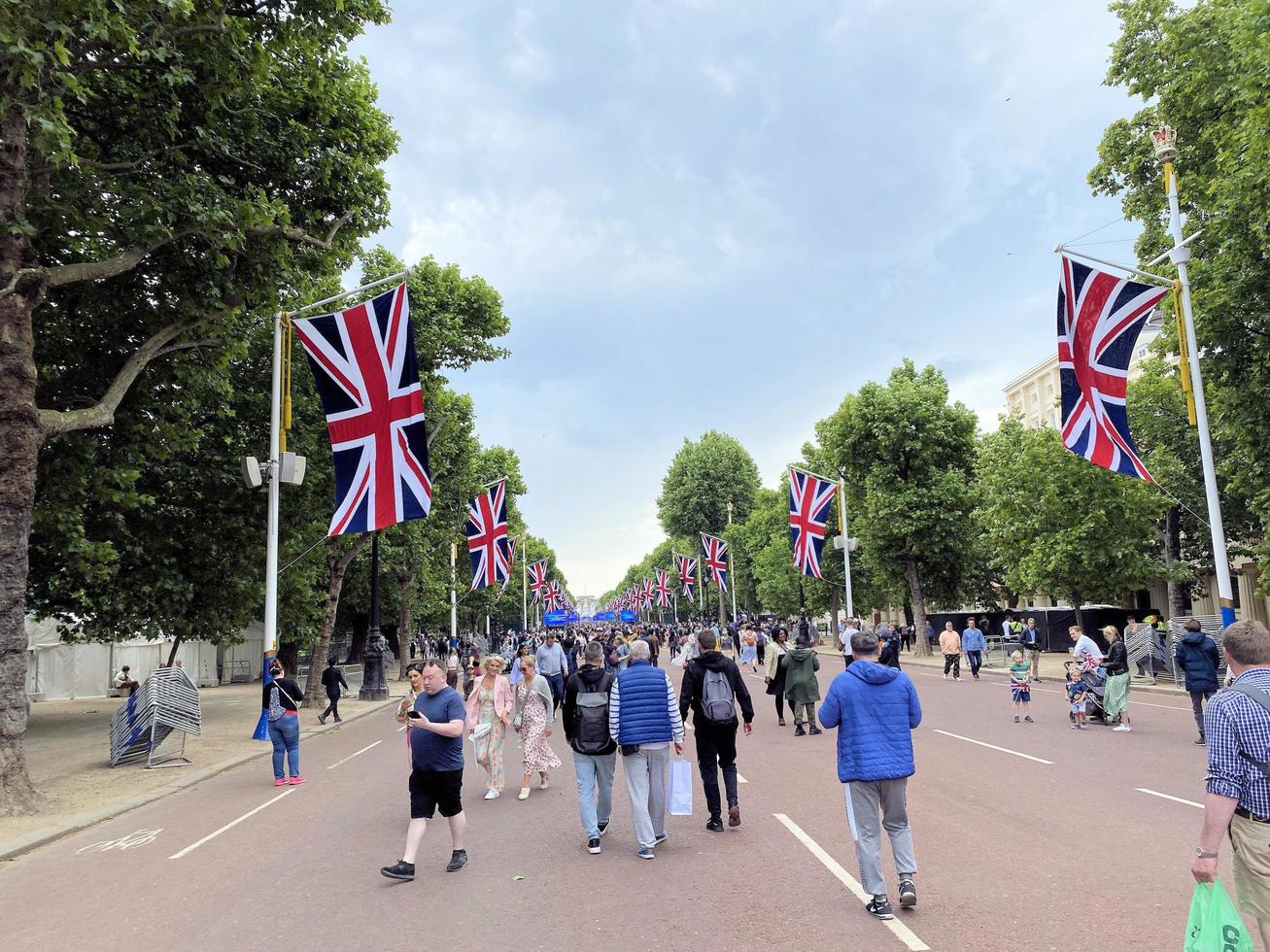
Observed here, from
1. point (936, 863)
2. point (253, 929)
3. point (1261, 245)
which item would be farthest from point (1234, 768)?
point (1261, 245)

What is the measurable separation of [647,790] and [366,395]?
10.4 meters

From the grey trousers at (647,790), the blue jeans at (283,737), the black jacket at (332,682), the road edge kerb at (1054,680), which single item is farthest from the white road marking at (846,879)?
the road edge kerb at (1054,680)

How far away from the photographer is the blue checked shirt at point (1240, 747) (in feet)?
12.5

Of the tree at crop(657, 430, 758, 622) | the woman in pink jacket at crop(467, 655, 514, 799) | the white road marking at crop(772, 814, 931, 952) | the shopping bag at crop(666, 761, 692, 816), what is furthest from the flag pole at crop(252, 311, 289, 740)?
the tree at crop(657, 430, 758, 622)

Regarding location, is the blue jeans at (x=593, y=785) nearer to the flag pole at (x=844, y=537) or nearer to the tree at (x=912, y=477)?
the flag pole at (x=844, y=537)

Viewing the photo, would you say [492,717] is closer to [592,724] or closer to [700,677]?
[592,724]

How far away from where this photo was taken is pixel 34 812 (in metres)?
10.6

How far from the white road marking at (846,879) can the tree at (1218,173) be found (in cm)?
1424

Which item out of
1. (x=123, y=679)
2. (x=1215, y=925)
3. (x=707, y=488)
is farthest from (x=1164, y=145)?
(x=707, y=488)

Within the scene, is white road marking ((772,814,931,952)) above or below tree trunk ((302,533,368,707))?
below

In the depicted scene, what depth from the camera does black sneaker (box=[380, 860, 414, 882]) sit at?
22.5 feet

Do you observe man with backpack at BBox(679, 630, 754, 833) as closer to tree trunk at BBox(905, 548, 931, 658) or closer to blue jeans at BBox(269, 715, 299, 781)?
blue jeans at BBox(269, 715, 299, 781)

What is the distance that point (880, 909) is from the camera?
5570mm

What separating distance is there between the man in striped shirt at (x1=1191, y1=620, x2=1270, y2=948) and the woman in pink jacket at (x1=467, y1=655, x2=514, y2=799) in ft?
26.7
